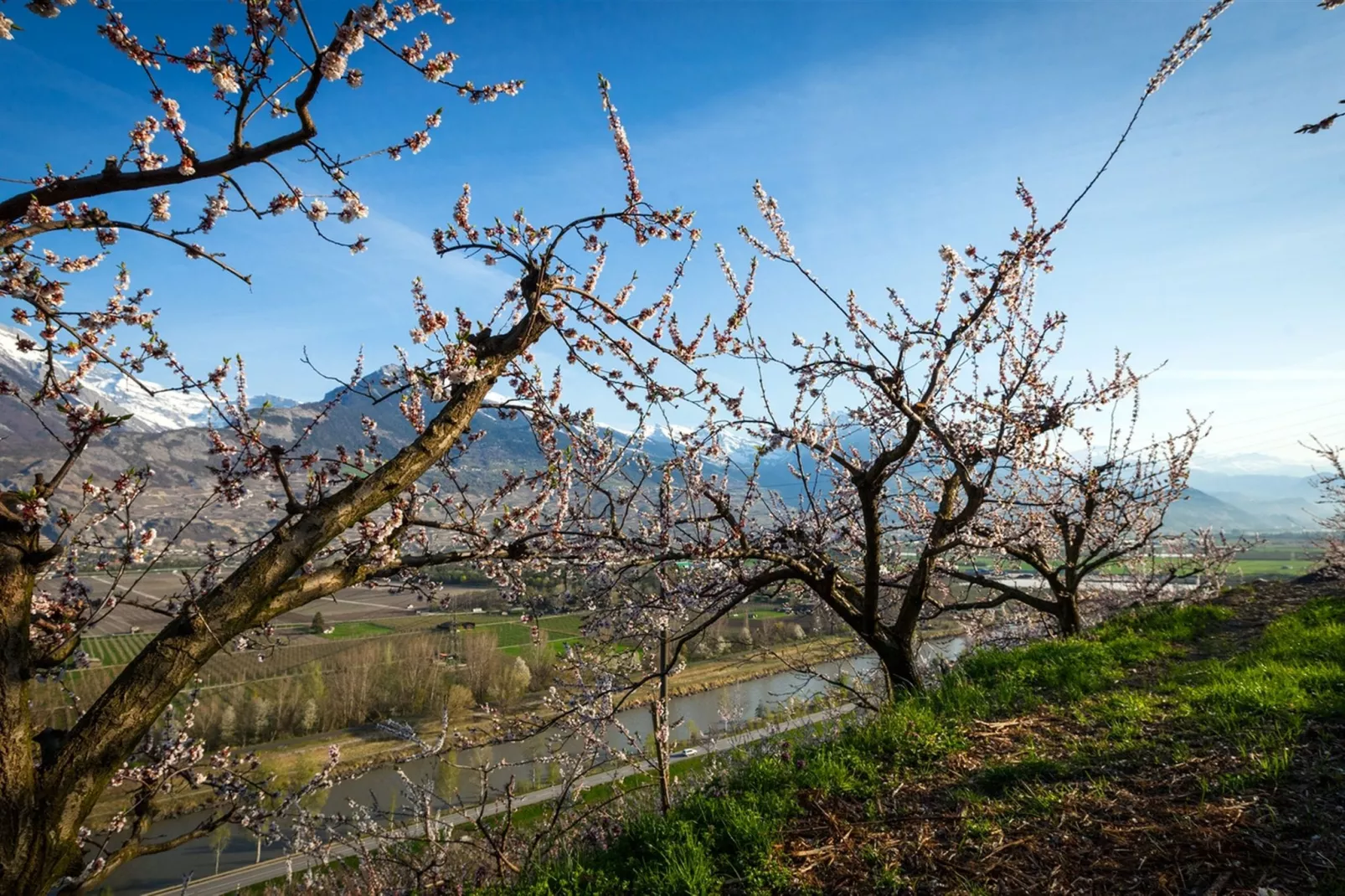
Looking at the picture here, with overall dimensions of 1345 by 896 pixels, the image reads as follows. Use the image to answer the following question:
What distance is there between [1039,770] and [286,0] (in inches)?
264

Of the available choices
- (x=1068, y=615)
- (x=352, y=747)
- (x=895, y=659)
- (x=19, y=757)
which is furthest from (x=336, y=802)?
(x=19, y=757)

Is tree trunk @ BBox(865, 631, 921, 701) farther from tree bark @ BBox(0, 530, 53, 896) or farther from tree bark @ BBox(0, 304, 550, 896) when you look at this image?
tree bark @ BBox(0, 530, 53, 896)

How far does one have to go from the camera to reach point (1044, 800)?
4039mm

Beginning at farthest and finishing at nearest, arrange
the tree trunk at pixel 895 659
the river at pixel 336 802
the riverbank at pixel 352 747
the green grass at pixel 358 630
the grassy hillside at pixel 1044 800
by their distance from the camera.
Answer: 1. the green grass at pixel 358 630
2. the riverbank at pixel 352 747
3. the river at pixel 336 802
4. the tree trunk at pixel 895 659
5. the grassy hillside at pixel 1044 800

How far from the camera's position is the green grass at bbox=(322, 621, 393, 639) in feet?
268

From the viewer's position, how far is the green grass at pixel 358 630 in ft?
268

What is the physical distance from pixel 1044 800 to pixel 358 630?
96.4 metres

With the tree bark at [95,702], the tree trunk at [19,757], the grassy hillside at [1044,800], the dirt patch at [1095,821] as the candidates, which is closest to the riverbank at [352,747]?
the grassy hillside at [1044,800]

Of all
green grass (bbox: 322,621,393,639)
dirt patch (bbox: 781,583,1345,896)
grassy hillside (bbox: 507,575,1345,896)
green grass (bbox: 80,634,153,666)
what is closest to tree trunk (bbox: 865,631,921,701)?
grassy hillside (bbox: 507,575,1345,896)

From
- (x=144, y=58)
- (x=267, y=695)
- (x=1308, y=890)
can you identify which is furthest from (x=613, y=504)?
(x=267, y=695)

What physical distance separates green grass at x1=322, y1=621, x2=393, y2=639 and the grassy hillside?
8805 cm

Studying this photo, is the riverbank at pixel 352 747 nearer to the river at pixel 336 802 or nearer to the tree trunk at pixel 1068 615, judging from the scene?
the river at pixel 336 802

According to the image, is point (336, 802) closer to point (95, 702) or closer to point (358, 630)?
point (358, 630)

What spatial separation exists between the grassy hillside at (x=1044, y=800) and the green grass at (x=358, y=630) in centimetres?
8805
